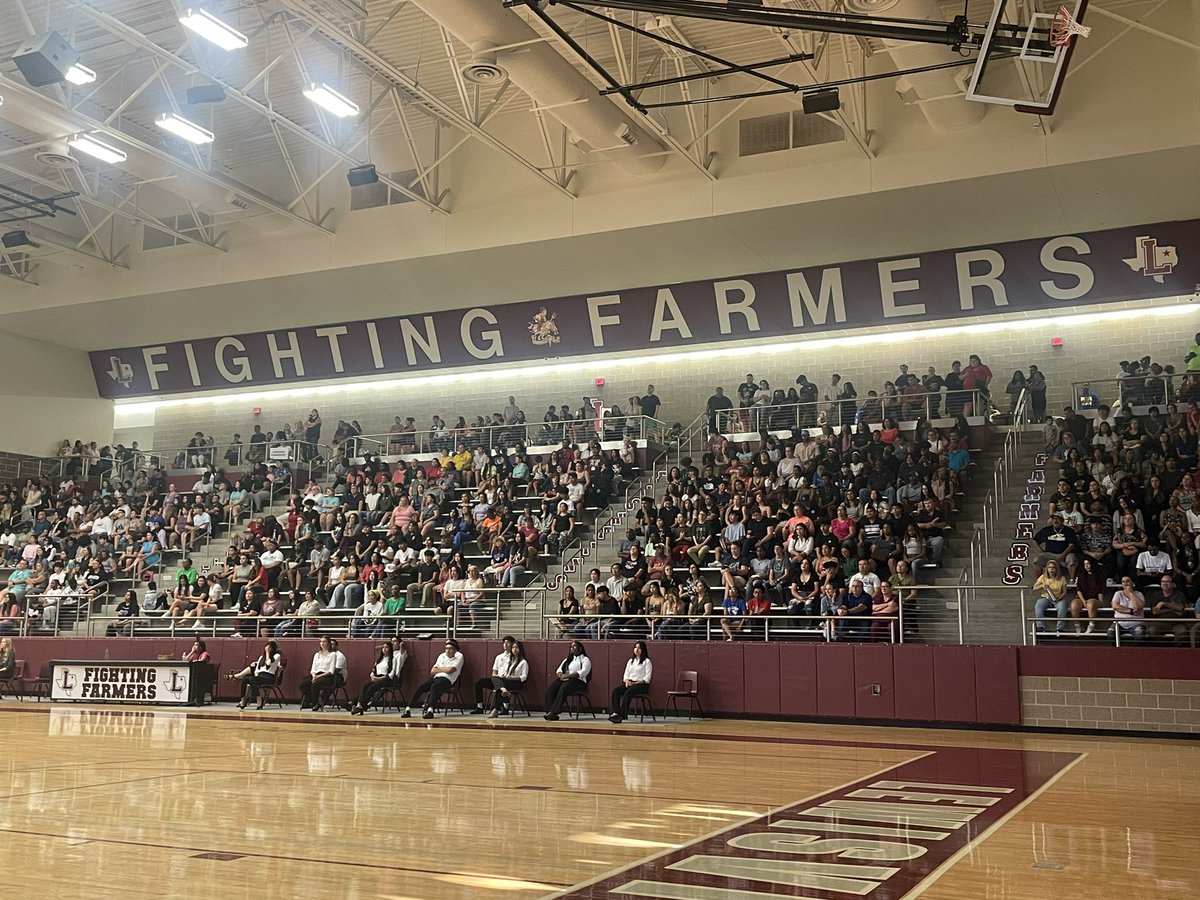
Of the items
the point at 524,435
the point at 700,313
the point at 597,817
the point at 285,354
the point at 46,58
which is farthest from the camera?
the point at 285,354

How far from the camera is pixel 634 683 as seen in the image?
17359 mm

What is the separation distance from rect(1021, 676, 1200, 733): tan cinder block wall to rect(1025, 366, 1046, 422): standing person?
900 cm

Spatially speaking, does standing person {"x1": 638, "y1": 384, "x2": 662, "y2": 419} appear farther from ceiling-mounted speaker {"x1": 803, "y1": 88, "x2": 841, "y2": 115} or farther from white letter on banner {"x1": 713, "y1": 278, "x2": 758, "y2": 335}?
ceiling-mounted speaker {"x1": 803, "y1": 88, "x2": 841, "y2": 115}

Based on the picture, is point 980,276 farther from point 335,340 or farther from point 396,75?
point 335,340

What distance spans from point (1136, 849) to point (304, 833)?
210 inches

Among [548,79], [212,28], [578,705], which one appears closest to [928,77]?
[548,79]

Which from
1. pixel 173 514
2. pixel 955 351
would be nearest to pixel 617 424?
pixel 955 351

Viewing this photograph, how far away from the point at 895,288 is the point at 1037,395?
Answer: 3671 mm

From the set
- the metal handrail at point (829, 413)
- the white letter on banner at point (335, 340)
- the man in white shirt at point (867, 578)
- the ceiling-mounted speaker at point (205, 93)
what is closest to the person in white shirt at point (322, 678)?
the man in white shirt at point (867, 578)

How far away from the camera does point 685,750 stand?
13180 mm

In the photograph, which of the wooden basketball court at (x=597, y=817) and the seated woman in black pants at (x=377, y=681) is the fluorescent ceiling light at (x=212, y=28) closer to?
the wooden basketball court at (x=597, y=817)

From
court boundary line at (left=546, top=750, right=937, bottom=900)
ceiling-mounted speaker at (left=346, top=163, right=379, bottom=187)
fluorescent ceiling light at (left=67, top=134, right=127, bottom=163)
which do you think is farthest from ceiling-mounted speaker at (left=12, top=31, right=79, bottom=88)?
court boundary line at (left=546, top=750, right=937, bottom=900)

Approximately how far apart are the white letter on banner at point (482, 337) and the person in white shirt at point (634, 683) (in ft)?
41.7

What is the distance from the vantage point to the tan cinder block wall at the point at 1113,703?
1476cm
